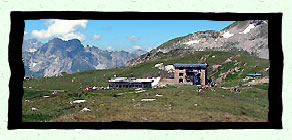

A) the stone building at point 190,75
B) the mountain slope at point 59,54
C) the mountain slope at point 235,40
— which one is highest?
the mountain slope at point 235,40

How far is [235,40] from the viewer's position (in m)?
93.2

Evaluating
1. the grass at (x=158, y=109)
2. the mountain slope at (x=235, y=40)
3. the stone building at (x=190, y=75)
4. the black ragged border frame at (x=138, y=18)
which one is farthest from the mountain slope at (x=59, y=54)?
the mountain slope at (x=235, y=40)

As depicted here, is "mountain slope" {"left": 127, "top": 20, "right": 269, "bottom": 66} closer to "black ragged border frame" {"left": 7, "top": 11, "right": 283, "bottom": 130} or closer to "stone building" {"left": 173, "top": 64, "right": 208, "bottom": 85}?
"black ragged border frame" {"left": 7, "top": 11, "right": 283, "bottom": 130}

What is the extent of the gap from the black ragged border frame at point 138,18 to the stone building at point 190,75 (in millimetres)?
11148

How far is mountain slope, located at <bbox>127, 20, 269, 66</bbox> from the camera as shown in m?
25.4

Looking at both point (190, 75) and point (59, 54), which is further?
point (59, 54)

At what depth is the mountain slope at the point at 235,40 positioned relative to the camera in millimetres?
25372

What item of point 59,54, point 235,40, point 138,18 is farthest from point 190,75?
point 235,40

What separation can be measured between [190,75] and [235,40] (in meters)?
66.7

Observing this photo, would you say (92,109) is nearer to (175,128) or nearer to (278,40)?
(175,128)

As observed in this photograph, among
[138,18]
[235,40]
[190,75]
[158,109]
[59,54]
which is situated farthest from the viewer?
[235,40]

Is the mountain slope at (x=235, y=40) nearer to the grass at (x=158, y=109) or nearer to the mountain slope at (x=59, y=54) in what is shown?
the grass at (x=158, y=109)

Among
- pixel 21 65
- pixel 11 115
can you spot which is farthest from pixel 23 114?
pixel 21 65

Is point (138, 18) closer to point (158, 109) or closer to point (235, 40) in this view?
point (158, 109)
